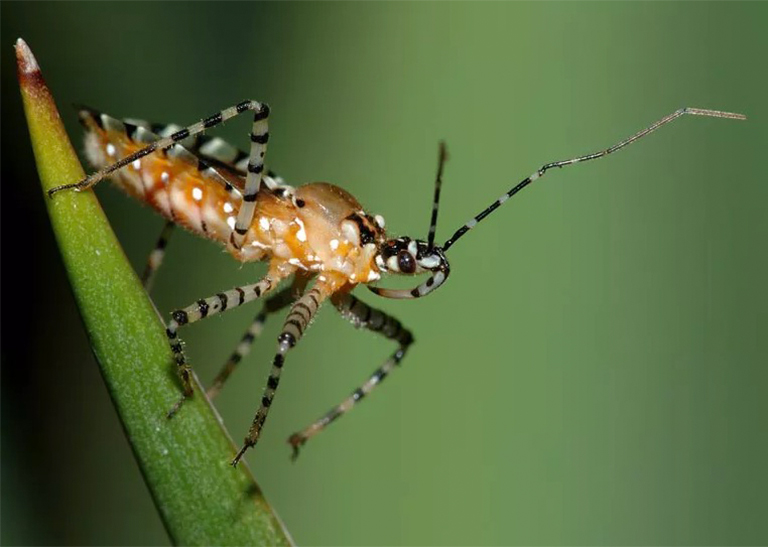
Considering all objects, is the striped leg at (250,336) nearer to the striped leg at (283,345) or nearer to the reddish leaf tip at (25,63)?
the striped leg at (283,345)

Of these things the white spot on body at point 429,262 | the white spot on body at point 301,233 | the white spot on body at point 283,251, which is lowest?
the white spot on body at point 429,262

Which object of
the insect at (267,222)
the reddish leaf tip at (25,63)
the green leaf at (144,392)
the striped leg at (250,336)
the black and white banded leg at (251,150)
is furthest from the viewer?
the insect at (267,222)

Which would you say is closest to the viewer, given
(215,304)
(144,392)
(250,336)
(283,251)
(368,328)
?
(144,392)

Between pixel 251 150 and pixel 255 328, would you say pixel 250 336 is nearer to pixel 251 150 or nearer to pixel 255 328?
pixel 255 328

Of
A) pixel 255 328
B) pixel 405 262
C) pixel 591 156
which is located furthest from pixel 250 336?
pixel 591 156

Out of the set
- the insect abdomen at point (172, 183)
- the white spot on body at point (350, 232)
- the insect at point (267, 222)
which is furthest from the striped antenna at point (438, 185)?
the insect abdomen at point (172, 183)

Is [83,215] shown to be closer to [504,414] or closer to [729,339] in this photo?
[504,414]

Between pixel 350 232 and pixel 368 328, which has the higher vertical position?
pixel 350 232
